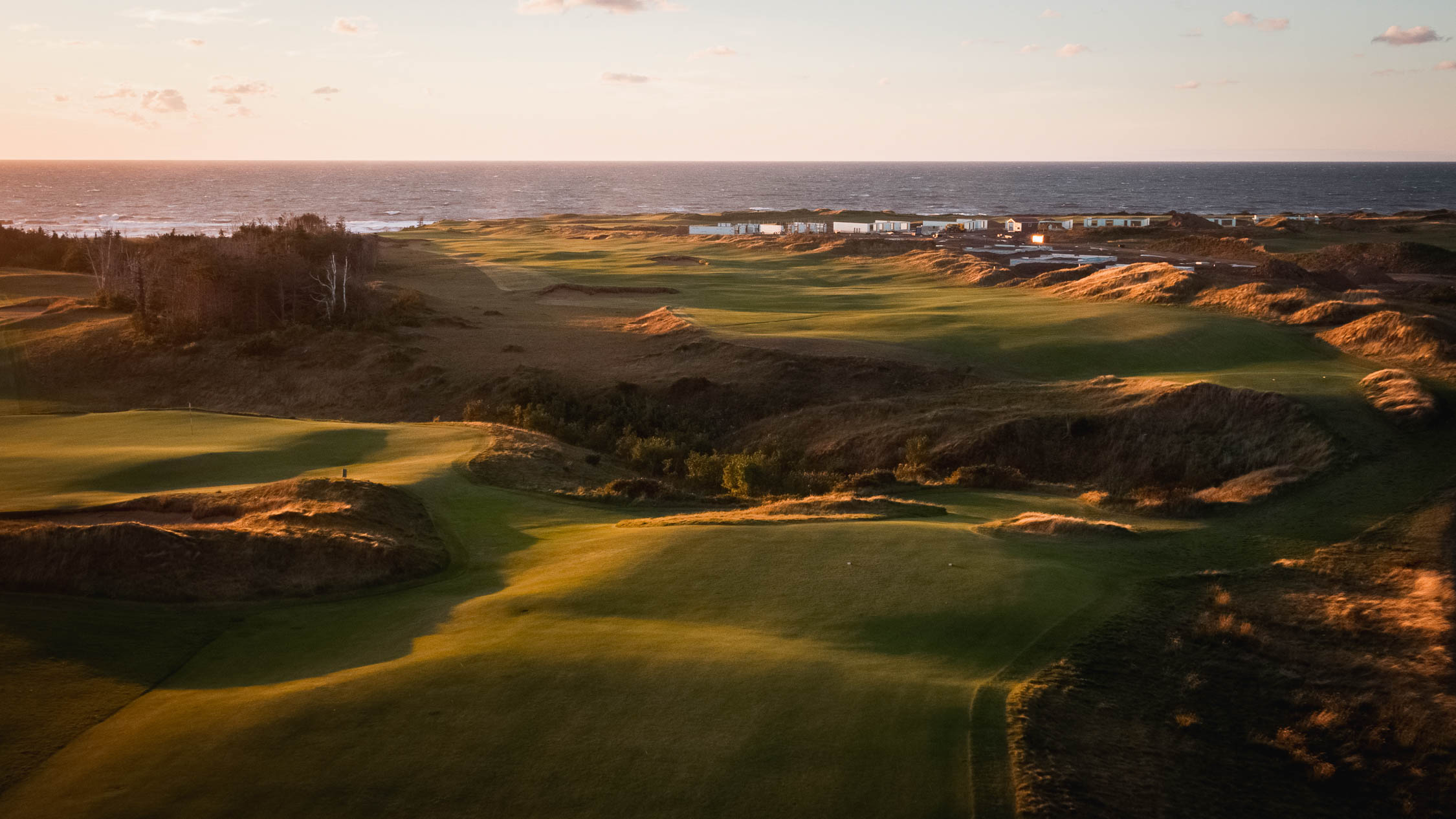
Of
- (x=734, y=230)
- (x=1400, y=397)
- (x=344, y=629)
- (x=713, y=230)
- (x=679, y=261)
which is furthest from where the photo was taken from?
(x=713, y=230)

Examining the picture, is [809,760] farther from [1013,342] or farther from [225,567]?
[1013,342]

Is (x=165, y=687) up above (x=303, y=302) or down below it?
below

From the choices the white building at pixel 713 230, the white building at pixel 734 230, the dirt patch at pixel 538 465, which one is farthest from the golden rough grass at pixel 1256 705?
the white building at pixel 713 230

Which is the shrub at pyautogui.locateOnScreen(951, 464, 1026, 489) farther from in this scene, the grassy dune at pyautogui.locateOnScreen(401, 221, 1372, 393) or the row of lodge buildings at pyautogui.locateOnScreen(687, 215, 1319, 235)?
the row of lodge buildings at pyautogui.locateOnScreen(687, 215, 1319, 235)

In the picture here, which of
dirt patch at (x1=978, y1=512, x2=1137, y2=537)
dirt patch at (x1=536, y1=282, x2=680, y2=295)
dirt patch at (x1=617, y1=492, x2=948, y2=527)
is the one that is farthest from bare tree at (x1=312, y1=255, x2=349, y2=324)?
dirt patch at (x1=978, y1=512, x2=1137, y2=537)

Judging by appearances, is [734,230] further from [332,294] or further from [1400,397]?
[1400,397]

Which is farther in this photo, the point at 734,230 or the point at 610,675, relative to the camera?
the point at 734,230

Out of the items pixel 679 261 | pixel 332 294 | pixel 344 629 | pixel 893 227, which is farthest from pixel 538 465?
pixel 893 227

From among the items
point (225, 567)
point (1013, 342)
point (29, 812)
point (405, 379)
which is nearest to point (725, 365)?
point (1013, 342)
